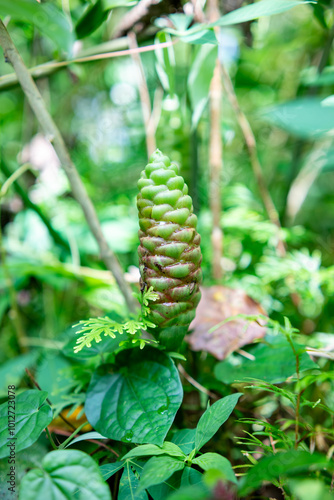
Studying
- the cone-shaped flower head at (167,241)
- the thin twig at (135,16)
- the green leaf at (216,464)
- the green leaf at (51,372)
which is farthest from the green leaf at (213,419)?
the thin twig at (135,16)

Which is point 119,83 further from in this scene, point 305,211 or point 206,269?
point 206,269

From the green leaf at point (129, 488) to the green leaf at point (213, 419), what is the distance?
82 mm

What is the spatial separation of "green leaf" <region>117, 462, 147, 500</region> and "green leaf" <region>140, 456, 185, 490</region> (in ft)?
0.14

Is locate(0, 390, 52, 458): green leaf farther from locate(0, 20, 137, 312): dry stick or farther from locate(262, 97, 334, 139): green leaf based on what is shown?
locate(262, 97, 334, 139): green leaf

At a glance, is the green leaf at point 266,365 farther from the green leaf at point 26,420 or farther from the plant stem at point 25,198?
the plant stem at point 25,198

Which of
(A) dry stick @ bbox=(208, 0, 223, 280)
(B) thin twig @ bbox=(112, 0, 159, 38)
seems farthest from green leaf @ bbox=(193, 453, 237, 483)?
(B) thin twig @ bbox=(112, 0, 159, 38)

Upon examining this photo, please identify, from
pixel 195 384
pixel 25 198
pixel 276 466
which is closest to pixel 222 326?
pixel 195 384

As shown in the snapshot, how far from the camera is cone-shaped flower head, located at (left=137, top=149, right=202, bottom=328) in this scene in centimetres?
47

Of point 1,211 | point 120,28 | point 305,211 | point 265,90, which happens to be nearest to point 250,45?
point 120,28

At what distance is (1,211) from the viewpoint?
1313mm

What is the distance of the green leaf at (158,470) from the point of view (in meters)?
0.35

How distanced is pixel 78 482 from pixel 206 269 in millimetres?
754

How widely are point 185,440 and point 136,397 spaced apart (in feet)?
0.29

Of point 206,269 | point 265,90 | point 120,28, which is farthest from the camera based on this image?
point 265,90
